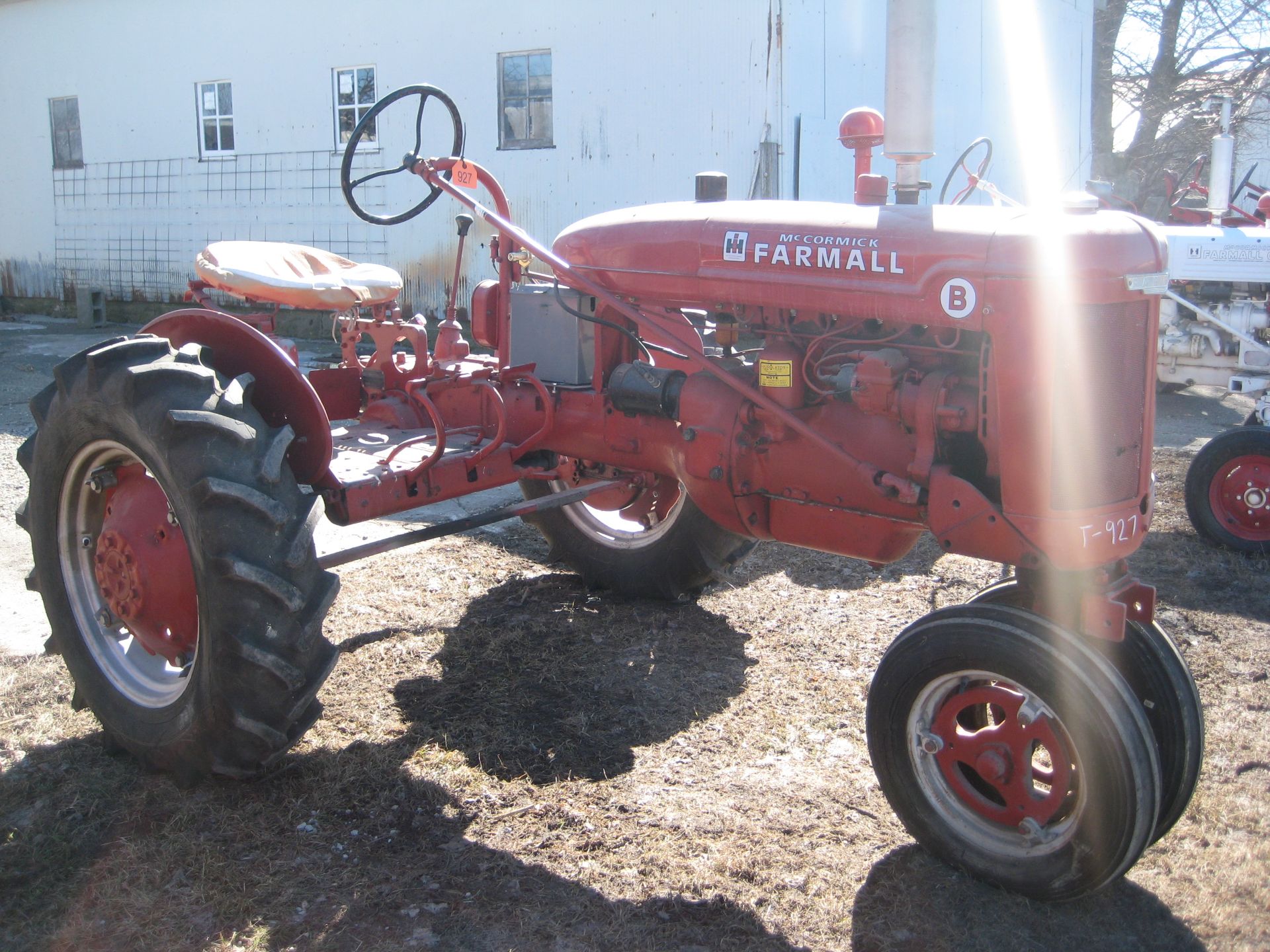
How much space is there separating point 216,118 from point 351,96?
6.92 ft

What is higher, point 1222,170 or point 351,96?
point 351,96

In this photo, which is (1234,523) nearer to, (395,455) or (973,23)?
(395,455)

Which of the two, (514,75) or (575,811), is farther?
(514,75)

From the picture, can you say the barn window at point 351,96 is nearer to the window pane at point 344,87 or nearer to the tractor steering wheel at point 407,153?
the window pane at point 344,87

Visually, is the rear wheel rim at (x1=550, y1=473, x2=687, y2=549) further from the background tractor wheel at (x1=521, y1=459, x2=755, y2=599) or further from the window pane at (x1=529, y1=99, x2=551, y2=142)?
the window pane at (x1=529, y1=99, x2=551, y2=142)

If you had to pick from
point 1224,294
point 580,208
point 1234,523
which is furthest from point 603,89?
point 1234,523

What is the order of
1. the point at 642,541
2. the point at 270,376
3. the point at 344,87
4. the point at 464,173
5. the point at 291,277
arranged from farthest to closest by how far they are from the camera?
the point at 344,87
the point at 291,277
the point at 642,541
the point at 464,173
the point at 270,376

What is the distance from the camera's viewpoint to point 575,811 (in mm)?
2773

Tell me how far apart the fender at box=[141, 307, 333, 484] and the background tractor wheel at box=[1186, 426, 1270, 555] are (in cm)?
398

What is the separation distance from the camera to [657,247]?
9.81 feet

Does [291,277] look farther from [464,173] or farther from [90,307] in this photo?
[90,307]

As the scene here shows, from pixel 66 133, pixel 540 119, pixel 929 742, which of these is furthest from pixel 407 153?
pixel 66 133

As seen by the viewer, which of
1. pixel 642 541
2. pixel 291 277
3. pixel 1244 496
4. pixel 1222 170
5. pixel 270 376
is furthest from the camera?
pixel 1222 170

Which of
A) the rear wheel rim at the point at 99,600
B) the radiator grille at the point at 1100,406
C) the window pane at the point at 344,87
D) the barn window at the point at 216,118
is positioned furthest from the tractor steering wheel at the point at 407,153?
the barn window at the point at 216,118
